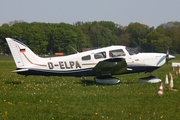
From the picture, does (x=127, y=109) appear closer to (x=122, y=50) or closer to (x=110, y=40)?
(x=122, y=50)

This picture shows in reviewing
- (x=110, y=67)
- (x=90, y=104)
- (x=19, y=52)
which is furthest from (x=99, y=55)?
(x=90, y=104)

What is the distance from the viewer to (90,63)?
16.9 metres

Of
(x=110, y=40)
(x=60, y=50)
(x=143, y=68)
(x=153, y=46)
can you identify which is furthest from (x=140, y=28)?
(x=143, y=68)

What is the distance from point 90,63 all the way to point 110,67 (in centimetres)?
94

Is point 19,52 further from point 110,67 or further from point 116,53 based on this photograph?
point 116,53

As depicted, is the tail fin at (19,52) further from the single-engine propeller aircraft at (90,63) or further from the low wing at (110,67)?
the low wing at (110,67)

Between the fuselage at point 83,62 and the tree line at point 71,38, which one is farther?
the tree line at point 71,38

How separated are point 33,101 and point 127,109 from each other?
2948 millimetres

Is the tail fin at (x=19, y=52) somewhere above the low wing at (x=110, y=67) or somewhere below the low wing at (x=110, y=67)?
above

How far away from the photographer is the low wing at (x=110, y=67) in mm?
15906

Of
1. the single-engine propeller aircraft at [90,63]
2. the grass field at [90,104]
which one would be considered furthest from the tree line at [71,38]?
the grass field at [90,104]

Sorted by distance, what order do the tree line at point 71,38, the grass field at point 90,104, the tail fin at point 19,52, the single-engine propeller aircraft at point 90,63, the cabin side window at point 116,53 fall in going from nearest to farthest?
the grass field at point 90,104, the tail fin at point 19,52, the single-engine propeller aircraft at point 90,63, the cabin side window at point 116,53, the tree line at point 71,38

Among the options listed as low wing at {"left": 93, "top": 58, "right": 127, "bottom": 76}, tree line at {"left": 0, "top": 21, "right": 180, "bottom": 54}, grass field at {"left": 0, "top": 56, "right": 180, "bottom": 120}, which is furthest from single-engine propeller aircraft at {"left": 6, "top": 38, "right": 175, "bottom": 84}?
tree line at {"left": 0, "top": 21, "right": 180, "bottom": 54}

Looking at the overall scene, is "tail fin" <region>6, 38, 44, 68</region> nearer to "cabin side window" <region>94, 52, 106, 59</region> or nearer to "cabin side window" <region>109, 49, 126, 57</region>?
"cabin side window" <region>94, 52, 106, 59</region>
